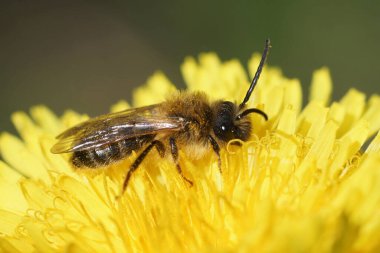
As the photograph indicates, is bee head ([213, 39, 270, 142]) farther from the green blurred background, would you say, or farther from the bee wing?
the green blurred background

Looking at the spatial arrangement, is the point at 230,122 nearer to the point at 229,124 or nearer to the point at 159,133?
the point at 229,124

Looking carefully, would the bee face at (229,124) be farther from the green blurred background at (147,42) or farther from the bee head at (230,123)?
the green blurred background at (147,42)

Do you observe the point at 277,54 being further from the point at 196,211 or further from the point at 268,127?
the point at 196,211

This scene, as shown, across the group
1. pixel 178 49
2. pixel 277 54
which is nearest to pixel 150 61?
pixel 178 49

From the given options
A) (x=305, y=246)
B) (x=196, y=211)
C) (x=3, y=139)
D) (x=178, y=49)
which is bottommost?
(x=305, y=246)

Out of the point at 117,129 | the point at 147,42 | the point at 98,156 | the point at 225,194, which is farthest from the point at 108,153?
the point at 147,42

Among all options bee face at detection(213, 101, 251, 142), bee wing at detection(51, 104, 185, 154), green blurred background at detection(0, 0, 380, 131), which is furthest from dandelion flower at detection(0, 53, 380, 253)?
green blurred background at detection(0, 0, 380, 131)
